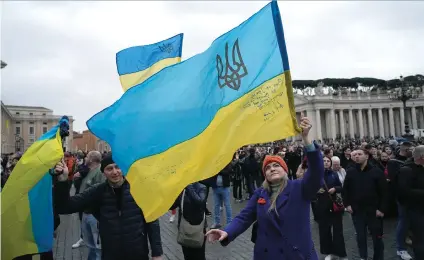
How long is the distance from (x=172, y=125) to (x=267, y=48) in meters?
1.19

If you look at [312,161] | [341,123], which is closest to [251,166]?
[312,161]

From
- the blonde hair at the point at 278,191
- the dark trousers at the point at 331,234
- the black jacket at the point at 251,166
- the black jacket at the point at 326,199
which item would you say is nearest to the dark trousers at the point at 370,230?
the dark trousers at the point at 331,234

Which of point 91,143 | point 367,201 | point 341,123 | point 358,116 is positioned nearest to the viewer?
point 367,201

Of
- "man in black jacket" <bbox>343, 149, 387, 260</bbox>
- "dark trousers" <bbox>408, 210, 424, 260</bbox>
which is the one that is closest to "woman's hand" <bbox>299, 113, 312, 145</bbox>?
"dark trousers" <bbox>408, 210, 424, 260</bbox>

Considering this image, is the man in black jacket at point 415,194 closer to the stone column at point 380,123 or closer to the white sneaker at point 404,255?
the white sneaker at point 404,255

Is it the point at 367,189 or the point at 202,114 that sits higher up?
the point at 202,114

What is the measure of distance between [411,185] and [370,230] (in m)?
1.11

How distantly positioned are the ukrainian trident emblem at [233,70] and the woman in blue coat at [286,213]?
883mm

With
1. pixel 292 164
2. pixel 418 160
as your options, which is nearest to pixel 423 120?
pixel 292 164

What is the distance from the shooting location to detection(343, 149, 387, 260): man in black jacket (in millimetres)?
5703

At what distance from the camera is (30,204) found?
11.6ft

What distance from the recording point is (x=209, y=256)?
21.8ft

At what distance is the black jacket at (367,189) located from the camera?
18.9 feet

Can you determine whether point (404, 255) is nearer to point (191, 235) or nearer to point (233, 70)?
point (191, 235)
